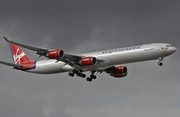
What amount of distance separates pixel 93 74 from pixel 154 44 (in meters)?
16.7

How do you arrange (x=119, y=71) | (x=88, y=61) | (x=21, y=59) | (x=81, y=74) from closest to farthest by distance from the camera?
Answer: (x=88, y=61) < (x=81, y=74) < (x=119, y=71) < (x=21, y=59)

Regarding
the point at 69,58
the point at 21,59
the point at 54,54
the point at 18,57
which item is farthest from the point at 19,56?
the point at 54,54

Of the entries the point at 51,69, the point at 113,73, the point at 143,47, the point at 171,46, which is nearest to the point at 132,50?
the point at 143,47

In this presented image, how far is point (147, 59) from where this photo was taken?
59594 millimetres

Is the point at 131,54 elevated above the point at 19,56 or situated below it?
below

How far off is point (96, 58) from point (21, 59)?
838 inches

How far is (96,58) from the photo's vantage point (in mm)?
61938

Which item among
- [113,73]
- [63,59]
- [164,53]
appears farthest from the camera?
[113,73]

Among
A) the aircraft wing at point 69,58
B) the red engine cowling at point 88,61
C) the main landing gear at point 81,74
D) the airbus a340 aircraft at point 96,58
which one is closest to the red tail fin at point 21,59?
the airbus a340 aircraft at point 96,58

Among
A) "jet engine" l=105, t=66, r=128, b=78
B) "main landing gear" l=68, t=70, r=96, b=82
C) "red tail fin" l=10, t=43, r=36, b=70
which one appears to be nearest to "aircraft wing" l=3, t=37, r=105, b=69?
"main landing gear" l=68, t=70, r=96, b=82

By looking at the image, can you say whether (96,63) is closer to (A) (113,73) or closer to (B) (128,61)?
(B) (128,61)

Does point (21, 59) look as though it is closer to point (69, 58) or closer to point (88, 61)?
point (69, 58)

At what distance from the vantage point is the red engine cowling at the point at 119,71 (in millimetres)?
70625

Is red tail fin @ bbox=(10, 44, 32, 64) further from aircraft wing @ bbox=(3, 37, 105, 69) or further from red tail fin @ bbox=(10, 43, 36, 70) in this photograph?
aircraft wing @ bbox=(3, 37, 105, 69)
